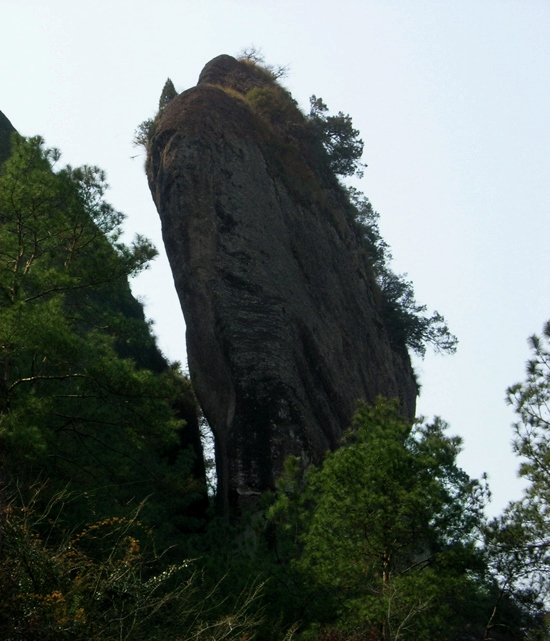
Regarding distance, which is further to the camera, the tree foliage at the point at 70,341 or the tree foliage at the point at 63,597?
the tree foliage at the point at 70,341

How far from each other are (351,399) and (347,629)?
1182cm

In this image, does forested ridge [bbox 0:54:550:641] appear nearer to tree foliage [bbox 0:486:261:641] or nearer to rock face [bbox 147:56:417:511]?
tree foliage [bbox 0:486:261:641]

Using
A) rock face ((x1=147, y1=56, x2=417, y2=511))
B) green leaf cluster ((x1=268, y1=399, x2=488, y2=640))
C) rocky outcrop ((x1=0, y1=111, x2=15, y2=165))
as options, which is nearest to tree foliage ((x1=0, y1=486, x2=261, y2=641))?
green leaf cluster ((x1=268, y1=399, x2=488, y2=640))

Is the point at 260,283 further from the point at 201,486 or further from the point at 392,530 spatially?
the point at 392,530

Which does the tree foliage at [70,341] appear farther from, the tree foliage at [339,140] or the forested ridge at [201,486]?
the tree foliage at [339,140]

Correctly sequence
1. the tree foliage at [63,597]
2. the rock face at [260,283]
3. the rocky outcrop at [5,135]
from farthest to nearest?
the rocky outcrop at [5,135]
the rock face at [260,283]
the tree foliage at [63,597]

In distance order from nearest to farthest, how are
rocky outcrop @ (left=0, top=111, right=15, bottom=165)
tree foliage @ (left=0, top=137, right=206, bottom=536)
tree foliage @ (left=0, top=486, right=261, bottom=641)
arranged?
tree foliage @ (left=0, top=486, right=261, bottom=641)
tree foliage @ (left=0, top=137, right=206, bottom=536)
rocky outcrop @ (left=0, top=111, right=15, bottom=165)

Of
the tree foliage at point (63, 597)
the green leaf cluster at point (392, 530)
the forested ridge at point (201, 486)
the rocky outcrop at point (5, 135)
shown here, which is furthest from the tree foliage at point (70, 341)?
the rocky outcrop at point (5, 135)

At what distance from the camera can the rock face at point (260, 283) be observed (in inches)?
799

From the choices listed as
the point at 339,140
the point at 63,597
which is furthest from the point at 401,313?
the point at 63,597

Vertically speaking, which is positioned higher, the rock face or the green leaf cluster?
the rock face

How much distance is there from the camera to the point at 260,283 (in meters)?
22.7

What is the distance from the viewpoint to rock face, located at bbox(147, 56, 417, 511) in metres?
20.3

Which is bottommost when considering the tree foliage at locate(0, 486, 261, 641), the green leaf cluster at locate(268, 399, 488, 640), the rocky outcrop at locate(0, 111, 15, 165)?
the tree foliage at locate(0, 486, 261, 641)
